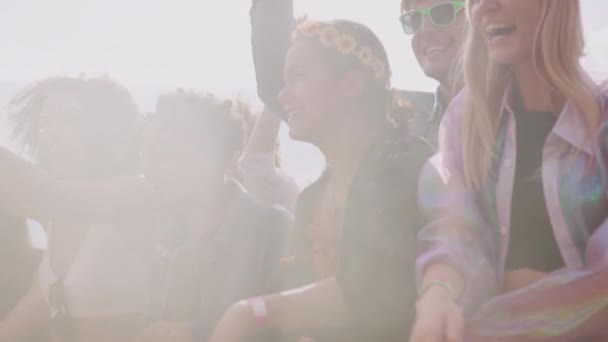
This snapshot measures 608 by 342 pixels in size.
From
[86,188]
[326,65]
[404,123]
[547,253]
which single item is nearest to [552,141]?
[547,253]

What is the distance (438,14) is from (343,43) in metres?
0.61

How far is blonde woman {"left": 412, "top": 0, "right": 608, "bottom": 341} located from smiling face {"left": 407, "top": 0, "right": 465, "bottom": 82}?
1.07 m

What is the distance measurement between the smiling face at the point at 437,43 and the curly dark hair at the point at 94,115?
1.39 metres

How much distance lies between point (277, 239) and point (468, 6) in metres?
1.31

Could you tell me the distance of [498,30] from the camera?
71.5 inches

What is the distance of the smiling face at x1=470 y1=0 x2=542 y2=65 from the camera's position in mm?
1748

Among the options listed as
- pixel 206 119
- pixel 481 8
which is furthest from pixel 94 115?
pixel 481 8

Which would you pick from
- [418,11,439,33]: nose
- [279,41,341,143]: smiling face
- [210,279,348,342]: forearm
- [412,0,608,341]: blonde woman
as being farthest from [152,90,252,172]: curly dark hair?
[412,0,608,341]: blonde woman

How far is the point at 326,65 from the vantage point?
258 centimetres

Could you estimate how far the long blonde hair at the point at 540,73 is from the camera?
1.71 m

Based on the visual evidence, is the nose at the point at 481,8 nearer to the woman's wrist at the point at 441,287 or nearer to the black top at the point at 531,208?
the black top at the point at 531,208

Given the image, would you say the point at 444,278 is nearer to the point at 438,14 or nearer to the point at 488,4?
the point at 488,4

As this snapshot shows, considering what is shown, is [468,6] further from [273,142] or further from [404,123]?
[273,142]

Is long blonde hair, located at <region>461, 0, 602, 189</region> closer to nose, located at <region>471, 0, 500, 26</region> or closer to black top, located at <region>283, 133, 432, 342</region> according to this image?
nose, located at <region>471, 0, 500, 26</region>
